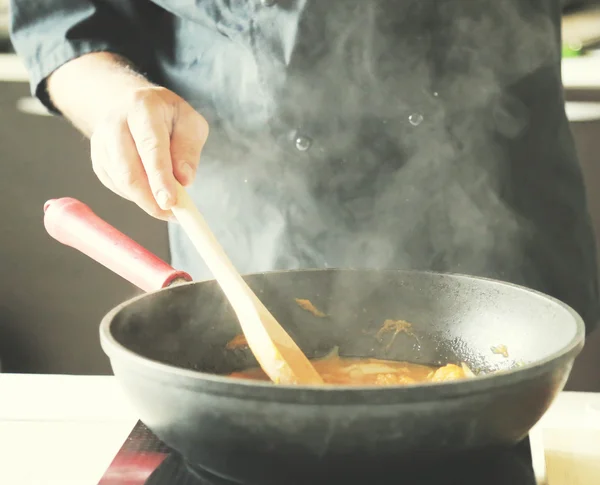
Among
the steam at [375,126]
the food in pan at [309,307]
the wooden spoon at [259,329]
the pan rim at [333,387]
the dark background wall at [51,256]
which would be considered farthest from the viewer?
the dark background wall at [51,256]

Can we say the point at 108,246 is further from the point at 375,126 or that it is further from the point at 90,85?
the point at 375,126

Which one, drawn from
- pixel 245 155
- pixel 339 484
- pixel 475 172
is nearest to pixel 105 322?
pixel 339 484

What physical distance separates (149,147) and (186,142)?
7 cm

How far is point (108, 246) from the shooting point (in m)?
0.76

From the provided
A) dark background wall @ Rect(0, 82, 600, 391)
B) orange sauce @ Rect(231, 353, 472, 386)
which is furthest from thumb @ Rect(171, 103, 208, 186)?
dark background wall @ Rect(0, 82, 600, 391)

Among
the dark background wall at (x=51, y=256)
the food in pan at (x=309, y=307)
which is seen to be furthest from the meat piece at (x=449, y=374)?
the dark background wall at (x=51, y=256)

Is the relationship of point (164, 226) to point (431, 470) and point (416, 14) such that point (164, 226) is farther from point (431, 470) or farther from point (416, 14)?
point (431, 470)

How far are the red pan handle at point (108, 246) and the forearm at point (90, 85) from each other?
147mm

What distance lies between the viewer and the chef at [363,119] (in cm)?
90

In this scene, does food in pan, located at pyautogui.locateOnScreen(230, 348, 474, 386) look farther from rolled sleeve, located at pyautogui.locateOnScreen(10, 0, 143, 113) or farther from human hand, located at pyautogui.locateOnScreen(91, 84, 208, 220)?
rolled sleeve, located at pyautogui.locateOnScreen(10, 0, 143, 113)

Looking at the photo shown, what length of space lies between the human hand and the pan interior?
11 cm

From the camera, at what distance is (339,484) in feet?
1.56

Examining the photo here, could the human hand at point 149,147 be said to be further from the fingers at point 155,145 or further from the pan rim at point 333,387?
the pan rim at point 333,387

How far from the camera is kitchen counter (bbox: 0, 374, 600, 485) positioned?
2.17ft
